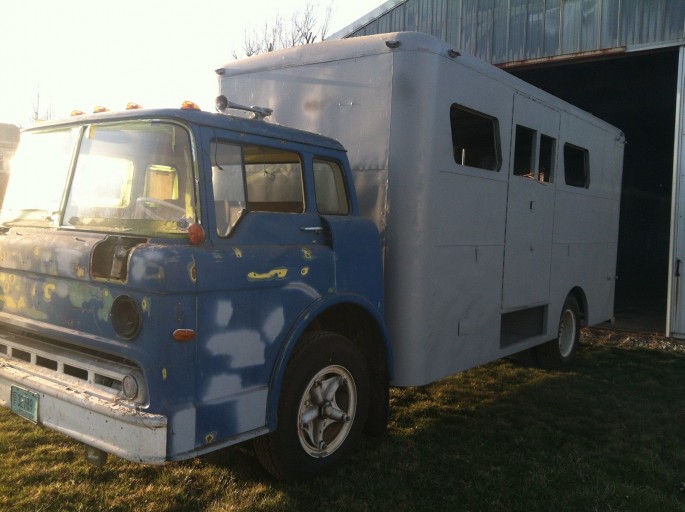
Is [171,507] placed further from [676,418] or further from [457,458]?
[676,418]

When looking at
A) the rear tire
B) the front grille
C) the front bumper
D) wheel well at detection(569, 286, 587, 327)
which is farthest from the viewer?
wheel well at detection(569, 286, 587, 327)

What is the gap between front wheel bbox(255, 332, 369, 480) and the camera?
380 cm

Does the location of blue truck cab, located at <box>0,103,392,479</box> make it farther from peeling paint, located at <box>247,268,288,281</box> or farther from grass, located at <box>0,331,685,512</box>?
grass, located at <box>0,331,685,512</box>

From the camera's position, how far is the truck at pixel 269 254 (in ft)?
10.6

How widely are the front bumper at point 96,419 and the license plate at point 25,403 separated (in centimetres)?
3

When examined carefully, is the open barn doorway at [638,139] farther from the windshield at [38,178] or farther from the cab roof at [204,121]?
the windshield at [38,178]

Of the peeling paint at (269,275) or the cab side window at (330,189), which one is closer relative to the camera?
the peeling paint at (269,275)

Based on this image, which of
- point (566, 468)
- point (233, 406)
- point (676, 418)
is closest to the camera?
point (233, 406)

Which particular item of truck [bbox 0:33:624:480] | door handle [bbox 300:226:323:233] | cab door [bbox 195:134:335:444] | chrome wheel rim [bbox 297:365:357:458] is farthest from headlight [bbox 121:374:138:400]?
door handle [bbox 300:226:323:233]

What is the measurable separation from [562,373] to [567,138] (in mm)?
2633

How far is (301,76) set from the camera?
202 inches

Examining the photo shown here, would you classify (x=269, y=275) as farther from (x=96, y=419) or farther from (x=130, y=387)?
(x=96, y=419)

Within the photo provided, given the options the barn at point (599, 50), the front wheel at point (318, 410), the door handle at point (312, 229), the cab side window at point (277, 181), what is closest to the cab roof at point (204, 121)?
the cab side window at point (277, 181)

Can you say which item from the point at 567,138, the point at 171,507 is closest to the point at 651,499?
the point at 171,507
